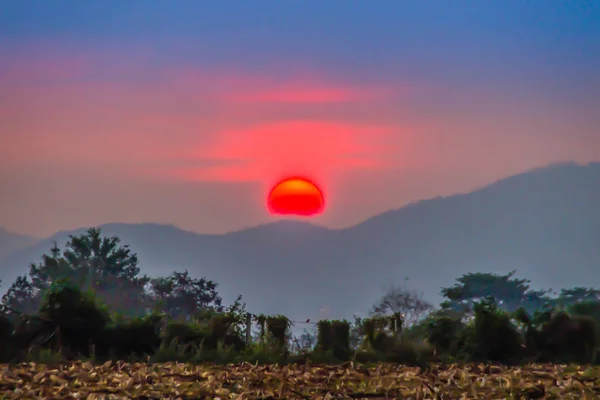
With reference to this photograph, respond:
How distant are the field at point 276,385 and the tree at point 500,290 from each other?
156m

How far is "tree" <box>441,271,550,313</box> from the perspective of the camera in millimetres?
163875

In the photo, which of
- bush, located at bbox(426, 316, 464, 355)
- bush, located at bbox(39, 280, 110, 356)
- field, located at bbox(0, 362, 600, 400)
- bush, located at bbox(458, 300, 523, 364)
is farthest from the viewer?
bush, located at bbox(426, 316, 464, 355)

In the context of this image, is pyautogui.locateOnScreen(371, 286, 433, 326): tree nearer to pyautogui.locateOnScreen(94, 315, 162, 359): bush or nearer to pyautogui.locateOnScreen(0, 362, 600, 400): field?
pyautogui.locateOnScreen(94, 315, 162, 359): bush

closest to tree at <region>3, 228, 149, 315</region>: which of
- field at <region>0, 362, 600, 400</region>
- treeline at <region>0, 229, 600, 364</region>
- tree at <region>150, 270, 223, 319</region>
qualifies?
tree at <region>150, 270, 223, 319</region>

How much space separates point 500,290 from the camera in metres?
170

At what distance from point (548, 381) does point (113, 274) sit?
136 metres

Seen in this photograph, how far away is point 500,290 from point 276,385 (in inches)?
6537

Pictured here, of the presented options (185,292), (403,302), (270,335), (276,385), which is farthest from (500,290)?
(276,385)

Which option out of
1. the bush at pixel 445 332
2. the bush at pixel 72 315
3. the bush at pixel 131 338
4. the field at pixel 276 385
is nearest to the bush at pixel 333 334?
the bush at pixel 445 332

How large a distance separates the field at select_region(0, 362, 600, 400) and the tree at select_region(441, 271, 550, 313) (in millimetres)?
156100

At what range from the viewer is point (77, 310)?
60.8 feet

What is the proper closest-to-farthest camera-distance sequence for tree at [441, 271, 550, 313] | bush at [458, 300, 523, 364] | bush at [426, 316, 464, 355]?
bush at [458, 300, 523, 364] → bush at [426, 316, 464, 355] → tree at [441, 271, 550, 313]

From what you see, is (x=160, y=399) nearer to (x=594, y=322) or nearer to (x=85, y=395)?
(x=85, y=395)

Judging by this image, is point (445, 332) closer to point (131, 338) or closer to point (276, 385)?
point (131, 338)
